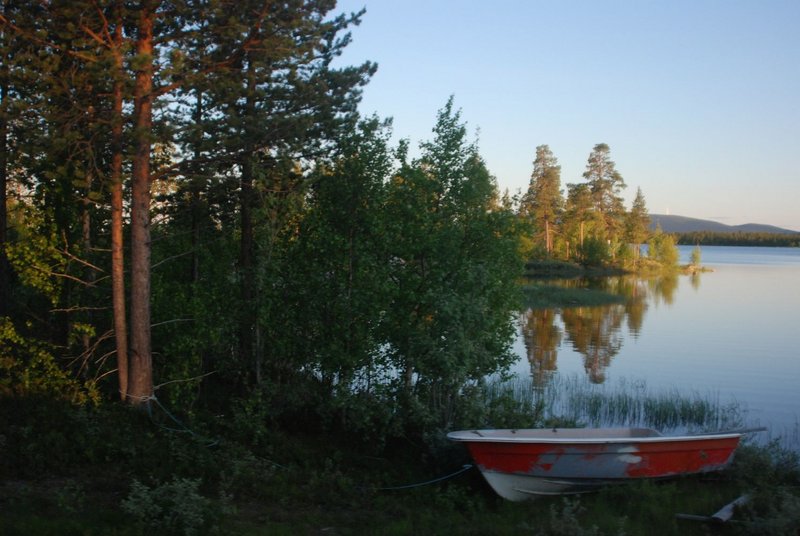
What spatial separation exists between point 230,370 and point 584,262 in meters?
69.2

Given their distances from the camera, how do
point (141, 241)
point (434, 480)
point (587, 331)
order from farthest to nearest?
1. point (587, 331)
2. point (141, 241)
3. point (434, 480)

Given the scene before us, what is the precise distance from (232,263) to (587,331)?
23388mm

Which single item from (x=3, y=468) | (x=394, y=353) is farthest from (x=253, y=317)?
(x=3, y=468)

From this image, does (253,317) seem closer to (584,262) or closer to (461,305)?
(461,305)

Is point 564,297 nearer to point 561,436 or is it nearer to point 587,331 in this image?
point 587,331

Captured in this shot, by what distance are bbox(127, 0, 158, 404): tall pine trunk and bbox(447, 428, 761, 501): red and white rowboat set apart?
5268mm

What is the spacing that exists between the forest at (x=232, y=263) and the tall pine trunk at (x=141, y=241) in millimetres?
37

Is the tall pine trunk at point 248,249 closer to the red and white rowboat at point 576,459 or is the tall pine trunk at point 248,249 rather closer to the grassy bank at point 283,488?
the grassy bank at point 283,488

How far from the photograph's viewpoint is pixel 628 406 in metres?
18.0

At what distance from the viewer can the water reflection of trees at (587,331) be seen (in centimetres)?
2521

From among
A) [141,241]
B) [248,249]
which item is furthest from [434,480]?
[248,249]

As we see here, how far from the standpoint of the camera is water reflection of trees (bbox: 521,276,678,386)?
2521cm

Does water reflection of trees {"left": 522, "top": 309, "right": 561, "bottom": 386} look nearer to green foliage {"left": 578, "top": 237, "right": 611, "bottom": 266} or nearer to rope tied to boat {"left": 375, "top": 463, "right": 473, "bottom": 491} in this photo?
rope tied to boat {"left": 375, "top": 463, "right": 473, "bottom": 491}

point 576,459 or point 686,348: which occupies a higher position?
point 576,459
